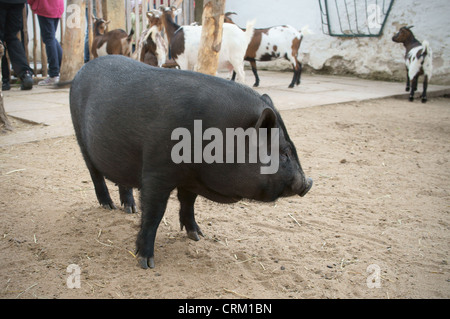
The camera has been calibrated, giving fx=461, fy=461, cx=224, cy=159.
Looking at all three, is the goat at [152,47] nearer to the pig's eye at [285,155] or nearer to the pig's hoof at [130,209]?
the pig's hoof at [130,209]

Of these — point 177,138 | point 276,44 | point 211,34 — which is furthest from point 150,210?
point 276,44

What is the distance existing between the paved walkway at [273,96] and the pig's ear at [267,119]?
3255 millimetres

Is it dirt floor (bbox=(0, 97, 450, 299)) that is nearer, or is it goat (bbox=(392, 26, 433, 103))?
dirt floor (bbox=(0, 97, 450, 299))

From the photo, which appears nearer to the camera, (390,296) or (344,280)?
(390,296)

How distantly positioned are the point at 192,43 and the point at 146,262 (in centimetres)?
528

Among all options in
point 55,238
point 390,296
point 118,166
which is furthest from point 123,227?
point 390,296

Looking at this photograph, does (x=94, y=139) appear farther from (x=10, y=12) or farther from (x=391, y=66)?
(x=391, y=66)

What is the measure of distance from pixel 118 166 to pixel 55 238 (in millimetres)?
668

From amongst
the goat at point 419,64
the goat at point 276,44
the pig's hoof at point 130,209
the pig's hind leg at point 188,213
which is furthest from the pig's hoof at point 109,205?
the goat at point 419,64

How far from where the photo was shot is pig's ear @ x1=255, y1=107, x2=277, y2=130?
213 centimetres

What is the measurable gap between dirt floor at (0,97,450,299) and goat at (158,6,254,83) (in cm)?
318

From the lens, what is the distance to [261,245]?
9.18ft

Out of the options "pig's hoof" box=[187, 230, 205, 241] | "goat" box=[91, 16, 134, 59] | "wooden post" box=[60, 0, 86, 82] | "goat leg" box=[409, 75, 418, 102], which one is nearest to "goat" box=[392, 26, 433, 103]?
"goat leg" box=[409, 75, 418, 102]

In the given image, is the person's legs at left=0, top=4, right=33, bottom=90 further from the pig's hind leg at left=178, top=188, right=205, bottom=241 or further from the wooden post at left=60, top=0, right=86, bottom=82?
the pig's hind leg at left=178, top=188, right=205, bottom=241
